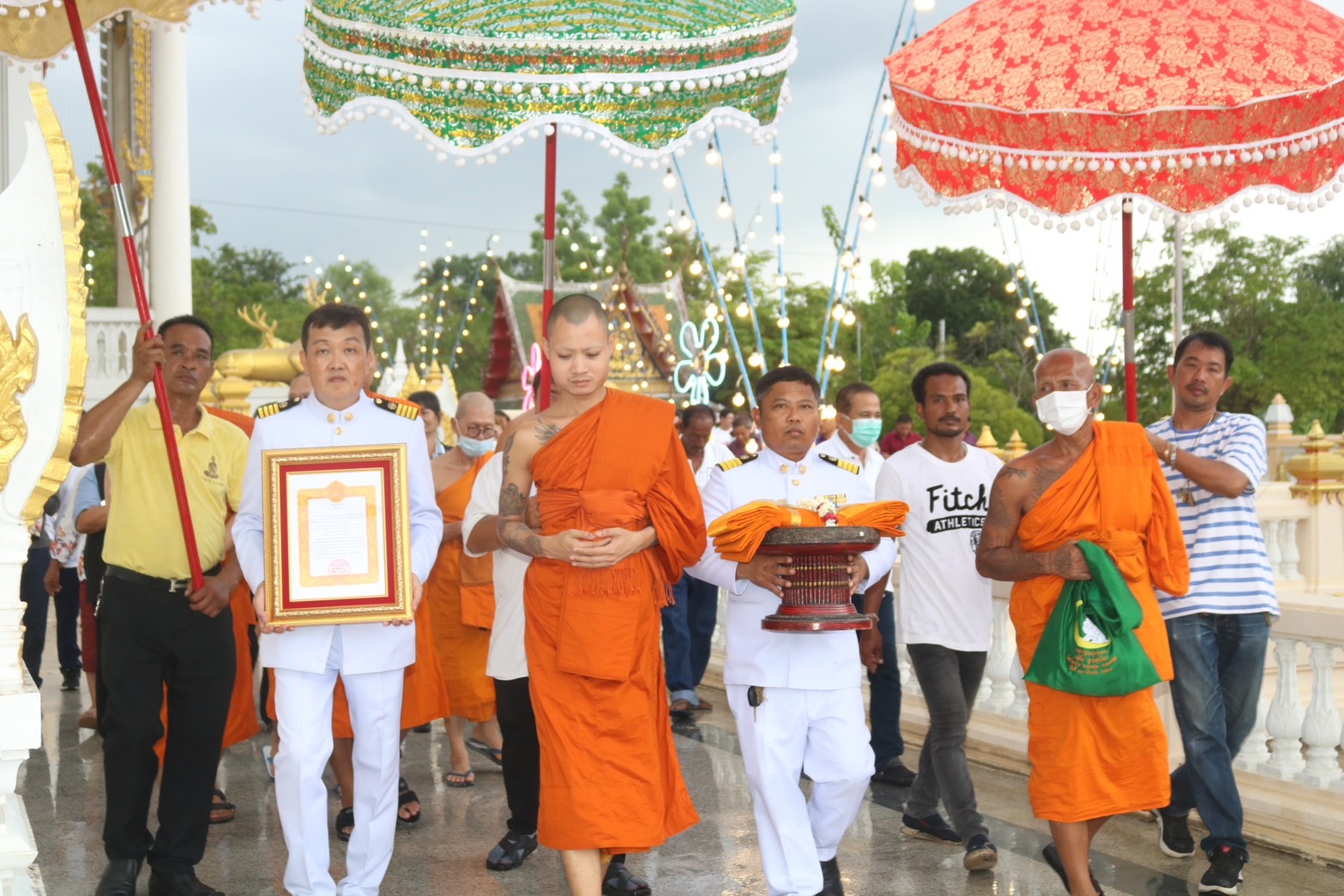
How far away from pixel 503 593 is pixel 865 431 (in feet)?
8.95

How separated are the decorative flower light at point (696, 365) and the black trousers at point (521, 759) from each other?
23.0 metres

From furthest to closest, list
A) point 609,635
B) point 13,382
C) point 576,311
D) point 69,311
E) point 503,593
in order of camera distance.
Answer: point 503,593 < point 576,311 < point 609,635 < point 69,311 < point 13,382

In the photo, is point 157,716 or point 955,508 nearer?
point 157,716

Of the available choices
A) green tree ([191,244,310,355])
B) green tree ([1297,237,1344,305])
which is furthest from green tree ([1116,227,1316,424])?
green tree ([191,244,310,355])

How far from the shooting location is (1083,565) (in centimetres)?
464

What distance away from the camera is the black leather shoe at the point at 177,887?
194 inches

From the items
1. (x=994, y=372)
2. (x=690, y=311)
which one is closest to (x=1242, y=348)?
(x=994, y=372)

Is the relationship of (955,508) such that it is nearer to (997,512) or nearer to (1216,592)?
(997,512)

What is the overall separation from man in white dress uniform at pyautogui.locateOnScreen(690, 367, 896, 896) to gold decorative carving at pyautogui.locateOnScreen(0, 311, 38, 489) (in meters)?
2.31

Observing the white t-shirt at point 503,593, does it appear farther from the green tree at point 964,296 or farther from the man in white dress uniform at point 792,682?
the green tree at point 964,296

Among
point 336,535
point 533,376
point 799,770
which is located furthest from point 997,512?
point 533,376

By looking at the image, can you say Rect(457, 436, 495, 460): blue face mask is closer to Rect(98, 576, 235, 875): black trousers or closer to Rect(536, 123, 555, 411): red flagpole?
Rect(536, 123, 555, 411): red flagpole

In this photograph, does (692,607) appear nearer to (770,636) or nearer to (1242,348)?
(770,636)

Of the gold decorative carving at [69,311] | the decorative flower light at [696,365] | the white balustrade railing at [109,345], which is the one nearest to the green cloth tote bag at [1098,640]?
the gold decorative carving at [69,311]
